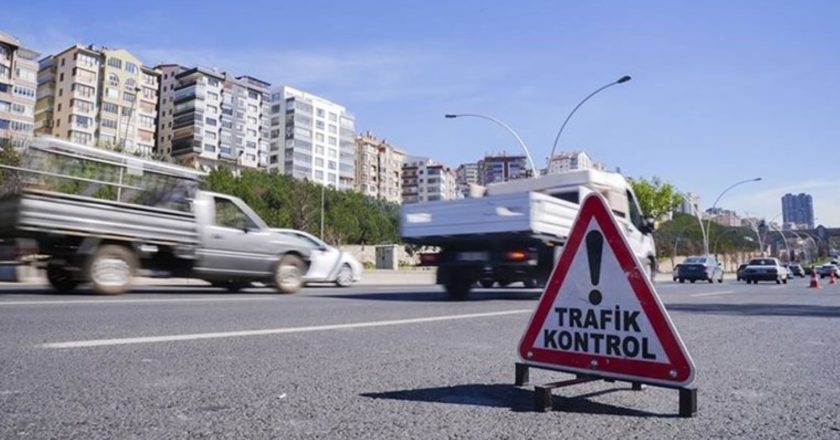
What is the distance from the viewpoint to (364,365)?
3967 millimetres

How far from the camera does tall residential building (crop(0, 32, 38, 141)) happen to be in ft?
242

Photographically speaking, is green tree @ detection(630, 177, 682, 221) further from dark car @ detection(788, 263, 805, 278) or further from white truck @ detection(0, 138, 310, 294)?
white truck @ detection(0, 138, 310, 294)

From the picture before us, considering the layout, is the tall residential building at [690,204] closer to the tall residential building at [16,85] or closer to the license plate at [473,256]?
the license plate at [473,256]

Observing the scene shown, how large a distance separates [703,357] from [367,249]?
164 ft

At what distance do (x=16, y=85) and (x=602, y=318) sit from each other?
9225 cm

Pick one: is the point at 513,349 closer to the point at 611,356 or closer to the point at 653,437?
the point at 611,356

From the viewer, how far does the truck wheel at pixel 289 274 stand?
12.4 metres

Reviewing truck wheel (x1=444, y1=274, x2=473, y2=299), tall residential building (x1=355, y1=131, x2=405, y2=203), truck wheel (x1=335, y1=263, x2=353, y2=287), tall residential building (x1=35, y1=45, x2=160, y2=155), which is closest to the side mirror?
truck wheel (x1=444, y1=274, x2=473, y2=299)

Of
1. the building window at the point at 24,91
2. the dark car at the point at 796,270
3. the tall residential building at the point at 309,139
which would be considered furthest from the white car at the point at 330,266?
the tall residential building at the point at 309,139

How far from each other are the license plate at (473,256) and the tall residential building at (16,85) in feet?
264

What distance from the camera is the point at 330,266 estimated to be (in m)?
16.9

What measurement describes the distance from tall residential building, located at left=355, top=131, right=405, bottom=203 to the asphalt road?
13481 centimetres

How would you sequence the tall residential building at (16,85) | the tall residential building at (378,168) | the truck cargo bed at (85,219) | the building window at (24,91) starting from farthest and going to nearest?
the tall residential building at (378,168), the building window at (24,91), the tall residential building at (16,85), the truck cargo bed at (85,219)

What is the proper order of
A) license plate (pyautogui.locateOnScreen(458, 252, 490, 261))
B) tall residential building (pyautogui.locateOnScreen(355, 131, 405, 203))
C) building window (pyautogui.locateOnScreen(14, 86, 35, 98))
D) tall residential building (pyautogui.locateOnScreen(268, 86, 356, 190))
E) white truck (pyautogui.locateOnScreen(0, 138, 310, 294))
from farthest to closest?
tall residential building (pyautogui.locateOnScreen(355, 131, 405, 203))
tall residential building (pyautogui.locateOnScreen(268, 86, 356, 190))
building window (pyautogui.locateOnScreen(14, 86, 35, 98))
license plate (pyautogui.locateOnScreen(458, 252, 490, 261))
white truck (pyautogui.locateOnScreen(0, 138, 310, 294))
